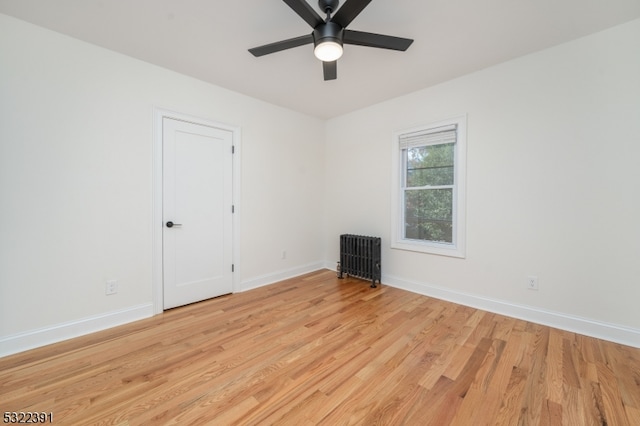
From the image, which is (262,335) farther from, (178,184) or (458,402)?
(178,184)

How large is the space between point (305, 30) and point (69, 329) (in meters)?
3.39

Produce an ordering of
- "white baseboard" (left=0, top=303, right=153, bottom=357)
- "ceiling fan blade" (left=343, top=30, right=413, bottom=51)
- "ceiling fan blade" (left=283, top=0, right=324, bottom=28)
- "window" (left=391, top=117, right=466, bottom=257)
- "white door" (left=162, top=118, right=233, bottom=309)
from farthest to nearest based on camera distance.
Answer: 1. "window" (left=391, top=117, right=466, bottom=257)
2. "white door" (left=162, top=118, right=233, bottom=309)
3. "white baseboard" (left=0, top=303, right=153, bottom=357)
4. "ceiling fan blade" (left=343, top=30, right=413, bottom=51)
5. "ceiling fan blade" (left=283, top=0, right=324, bottom=28)

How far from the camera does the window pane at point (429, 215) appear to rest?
328 cm

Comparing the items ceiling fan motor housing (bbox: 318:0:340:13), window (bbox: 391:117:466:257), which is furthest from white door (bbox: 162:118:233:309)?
window (bbox: 391:117:466:257)

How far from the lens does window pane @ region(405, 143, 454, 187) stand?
326cm

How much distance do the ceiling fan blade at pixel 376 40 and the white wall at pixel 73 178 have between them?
2.06m

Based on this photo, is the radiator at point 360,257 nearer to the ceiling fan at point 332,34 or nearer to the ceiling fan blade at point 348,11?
the ceiling fan at point 332,34

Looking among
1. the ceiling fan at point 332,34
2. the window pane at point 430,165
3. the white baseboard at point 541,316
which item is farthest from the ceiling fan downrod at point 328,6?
the white baseboard at point 541,316

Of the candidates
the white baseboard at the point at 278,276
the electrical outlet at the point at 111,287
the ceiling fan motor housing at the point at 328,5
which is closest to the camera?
the ceiling fan motor housing at the point at 328,5

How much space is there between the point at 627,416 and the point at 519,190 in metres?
1.89

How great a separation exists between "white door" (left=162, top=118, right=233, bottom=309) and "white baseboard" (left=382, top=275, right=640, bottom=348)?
8.57 ft

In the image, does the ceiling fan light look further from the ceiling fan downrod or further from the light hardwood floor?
the light hardwood floor

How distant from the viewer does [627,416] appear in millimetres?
1457

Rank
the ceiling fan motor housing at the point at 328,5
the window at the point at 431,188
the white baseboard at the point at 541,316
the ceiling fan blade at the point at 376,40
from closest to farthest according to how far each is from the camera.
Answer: the ceiling fan motor housing at the point at 328,5, the ceiling fan blade at the point at 376,40, the white baseboard at the point at 541,316, the window at the point at 431,188
